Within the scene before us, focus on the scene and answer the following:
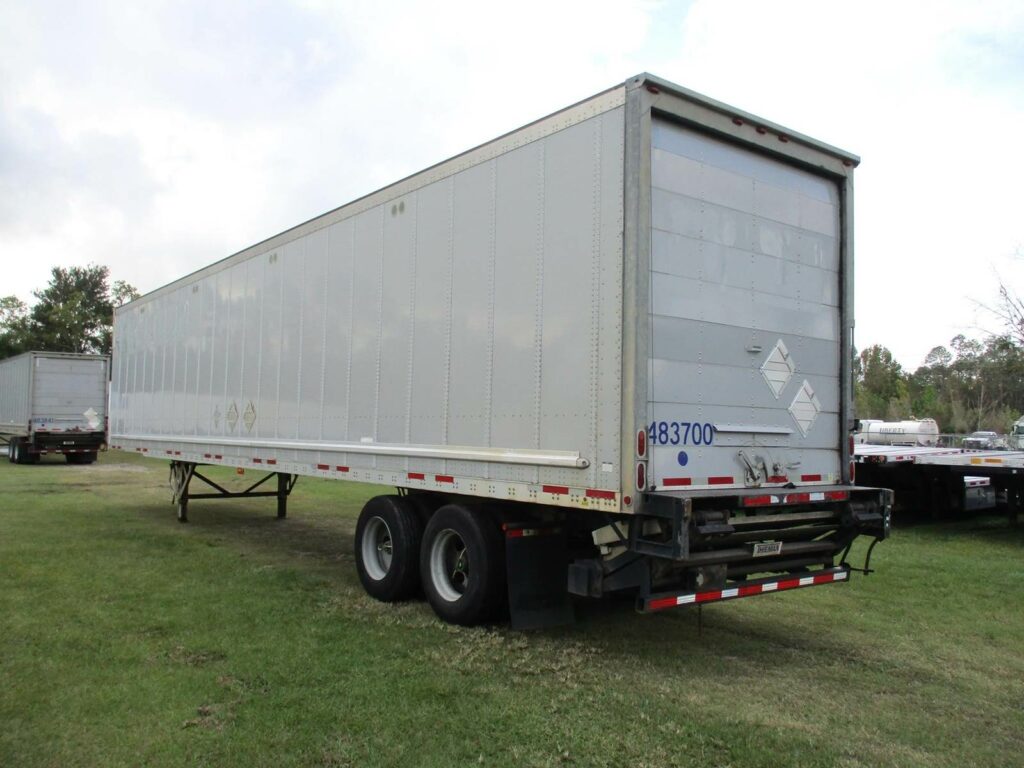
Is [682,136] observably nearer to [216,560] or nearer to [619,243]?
[619,243]

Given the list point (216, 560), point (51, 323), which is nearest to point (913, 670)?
point (216, 560)

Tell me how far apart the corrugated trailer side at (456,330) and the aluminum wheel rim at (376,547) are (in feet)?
1.60

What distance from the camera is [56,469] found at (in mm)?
25078

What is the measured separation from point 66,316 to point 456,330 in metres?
59.1

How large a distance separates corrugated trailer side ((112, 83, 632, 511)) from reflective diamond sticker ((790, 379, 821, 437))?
187 centimetres

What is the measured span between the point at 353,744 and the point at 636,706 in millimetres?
1659

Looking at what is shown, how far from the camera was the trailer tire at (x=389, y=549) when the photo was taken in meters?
7.37

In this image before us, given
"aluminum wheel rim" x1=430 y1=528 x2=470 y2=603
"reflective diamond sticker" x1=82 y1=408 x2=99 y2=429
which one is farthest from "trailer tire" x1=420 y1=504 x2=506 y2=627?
"reflective diamond sticker" x1=82 y1=408 x2=99 y2=429

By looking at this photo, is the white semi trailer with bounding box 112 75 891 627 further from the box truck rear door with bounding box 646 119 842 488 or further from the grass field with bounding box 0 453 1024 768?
the grass field with bounding box 0 453 1024 768

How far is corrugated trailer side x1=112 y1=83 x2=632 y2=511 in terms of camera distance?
18.5 feet

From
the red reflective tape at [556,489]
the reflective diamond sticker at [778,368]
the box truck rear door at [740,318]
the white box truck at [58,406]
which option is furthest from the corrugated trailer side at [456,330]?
the white box truck at [58,406]

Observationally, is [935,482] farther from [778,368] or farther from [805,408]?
[778,368]

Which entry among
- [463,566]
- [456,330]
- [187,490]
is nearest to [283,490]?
[187,490]

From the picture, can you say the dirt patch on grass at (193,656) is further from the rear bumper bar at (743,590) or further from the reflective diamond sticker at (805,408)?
the reflective diamond sticker at (805,408)
